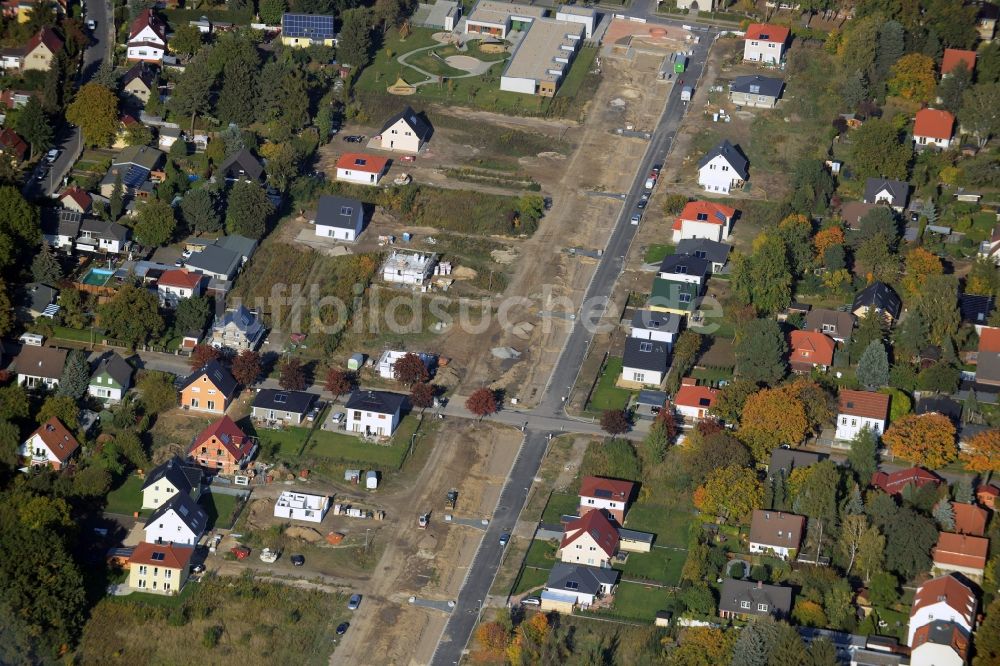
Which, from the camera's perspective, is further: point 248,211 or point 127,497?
point 248,211

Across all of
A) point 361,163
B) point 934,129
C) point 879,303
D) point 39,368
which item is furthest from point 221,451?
point 934,129

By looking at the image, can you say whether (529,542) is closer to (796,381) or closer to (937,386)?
(796,381)

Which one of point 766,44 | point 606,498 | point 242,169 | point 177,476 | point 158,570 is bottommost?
point 158,570

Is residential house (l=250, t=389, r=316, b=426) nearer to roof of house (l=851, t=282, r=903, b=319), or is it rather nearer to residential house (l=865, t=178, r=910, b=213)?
roof of house (l=851, t=282, r=903, b=319)

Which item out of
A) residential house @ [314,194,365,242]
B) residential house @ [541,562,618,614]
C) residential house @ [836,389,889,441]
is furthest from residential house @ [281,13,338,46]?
residential house @ [541,562,618,614]

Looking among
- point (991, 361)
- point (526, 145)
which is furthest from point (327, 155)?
point (991, 361)

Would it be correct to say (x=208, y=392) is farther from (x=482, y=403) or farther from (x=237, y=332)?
(x=482, y=403)
